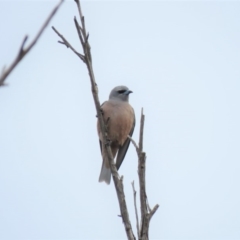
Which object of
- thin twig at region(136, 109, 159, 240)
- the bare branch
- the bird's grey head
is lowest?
thin twig at region(136, 109, 159, 240)

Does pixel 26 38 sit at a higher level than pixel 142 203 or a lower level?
higher

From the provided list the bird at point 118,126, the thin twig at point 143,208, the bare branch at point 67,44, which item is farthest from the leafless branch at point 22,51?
the bird at point 118,126

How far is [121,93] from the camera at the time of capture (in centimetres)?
714

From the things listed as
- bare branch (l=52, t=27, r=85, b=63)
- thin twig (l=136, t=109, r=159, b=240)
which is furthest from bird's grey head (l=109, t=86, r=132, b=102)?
thin twig (l=136, t=109, r=159, b=240)

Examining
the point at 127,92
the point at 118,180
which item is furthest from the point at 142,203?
the point at 127,92

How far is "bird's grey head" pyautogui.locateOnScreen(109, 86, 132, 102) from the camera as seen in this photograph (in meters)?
7.08

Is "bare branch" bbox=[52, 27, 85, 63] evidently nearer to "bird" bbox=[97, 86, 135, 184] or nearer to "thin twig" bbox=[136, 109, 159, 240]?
"thin twig" bbox=[136, 109, 159, 240]

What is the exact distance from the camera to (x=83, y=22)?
2.73 m

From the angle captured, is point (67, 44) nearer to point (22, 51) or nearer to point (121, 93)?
point (22, 51)

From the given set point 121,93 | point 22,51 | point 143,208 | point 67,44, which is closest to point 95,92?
point 67,44

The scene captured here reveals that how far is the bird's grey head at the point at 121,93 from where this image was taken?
7.08 metres

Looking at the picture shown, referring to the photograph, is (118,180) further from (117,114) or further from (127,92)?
(127,92)

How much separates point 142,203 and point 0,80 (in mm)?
1599

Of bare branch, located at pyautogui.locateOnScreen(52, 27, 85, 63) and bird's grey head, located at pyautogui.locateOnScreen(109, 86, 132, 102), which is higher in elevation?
bird's grey head, located at pyautogui.locateOnScreen(109, 86, 132, 102)
